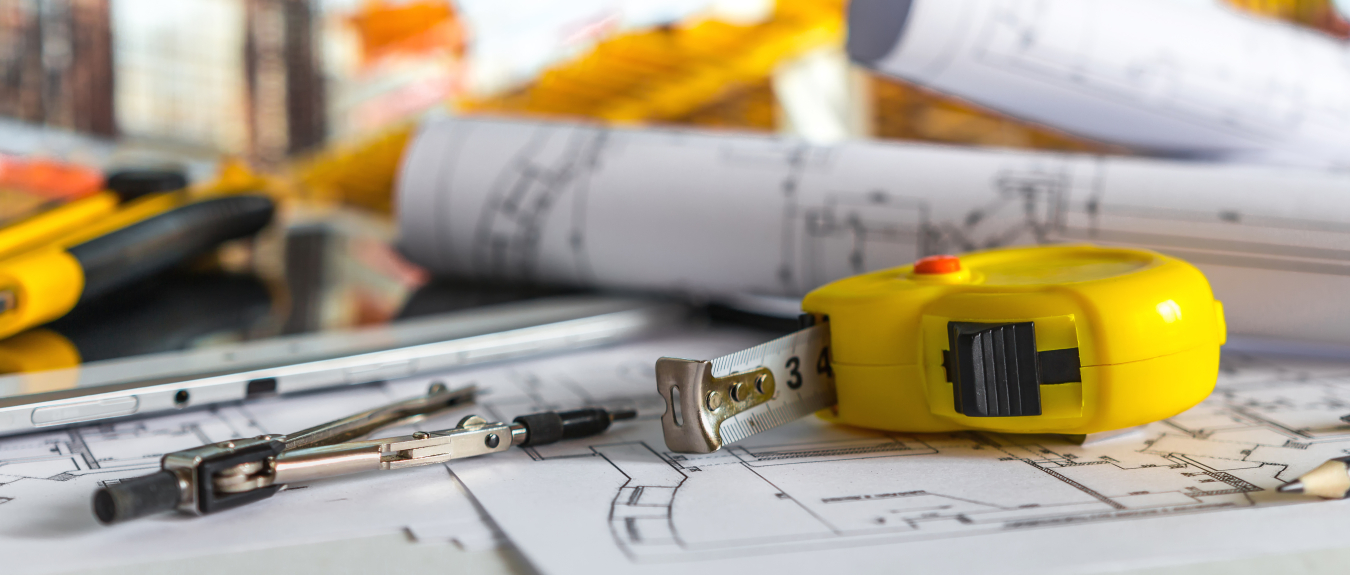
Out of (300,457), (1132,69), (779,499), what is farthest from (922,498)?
(1132,69)

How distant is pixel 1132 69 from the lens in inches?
26.7

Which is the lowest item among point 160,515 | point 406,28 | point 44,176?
point 160,515

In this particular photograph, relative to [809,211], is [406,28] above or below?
above

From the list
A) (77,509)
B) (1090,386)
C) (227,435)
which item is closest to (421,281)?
(227,435)

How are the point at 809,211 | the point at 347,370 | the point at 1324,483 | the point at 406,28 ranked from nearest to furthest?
the point at 1324,483
the point at 347,370
the point at 809,211
the point at 406,28

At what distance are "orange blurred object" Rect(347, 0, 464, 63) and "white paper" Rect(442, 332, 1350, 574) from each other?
1.93 metres

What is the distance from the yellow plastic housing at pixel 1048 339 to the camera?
1.29 ft

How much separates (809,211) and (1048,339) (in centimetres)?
27

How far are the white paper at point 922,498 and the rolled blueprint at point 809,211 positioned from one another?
100 millimetres

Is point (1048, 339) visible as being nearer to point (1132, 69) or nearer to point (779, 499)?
point (779, 499)

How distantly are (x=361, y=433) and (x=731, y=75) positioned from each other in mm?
1590

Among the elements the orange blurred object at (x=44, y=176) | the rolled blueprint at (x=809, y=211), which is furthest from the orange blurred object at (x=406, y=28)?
the rolled blueprint at (x=809, y=211)

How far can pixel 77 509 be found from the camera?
36 cm

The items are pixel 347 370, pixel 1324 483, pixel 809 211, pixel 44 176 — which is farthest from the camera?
pixel 44 176
